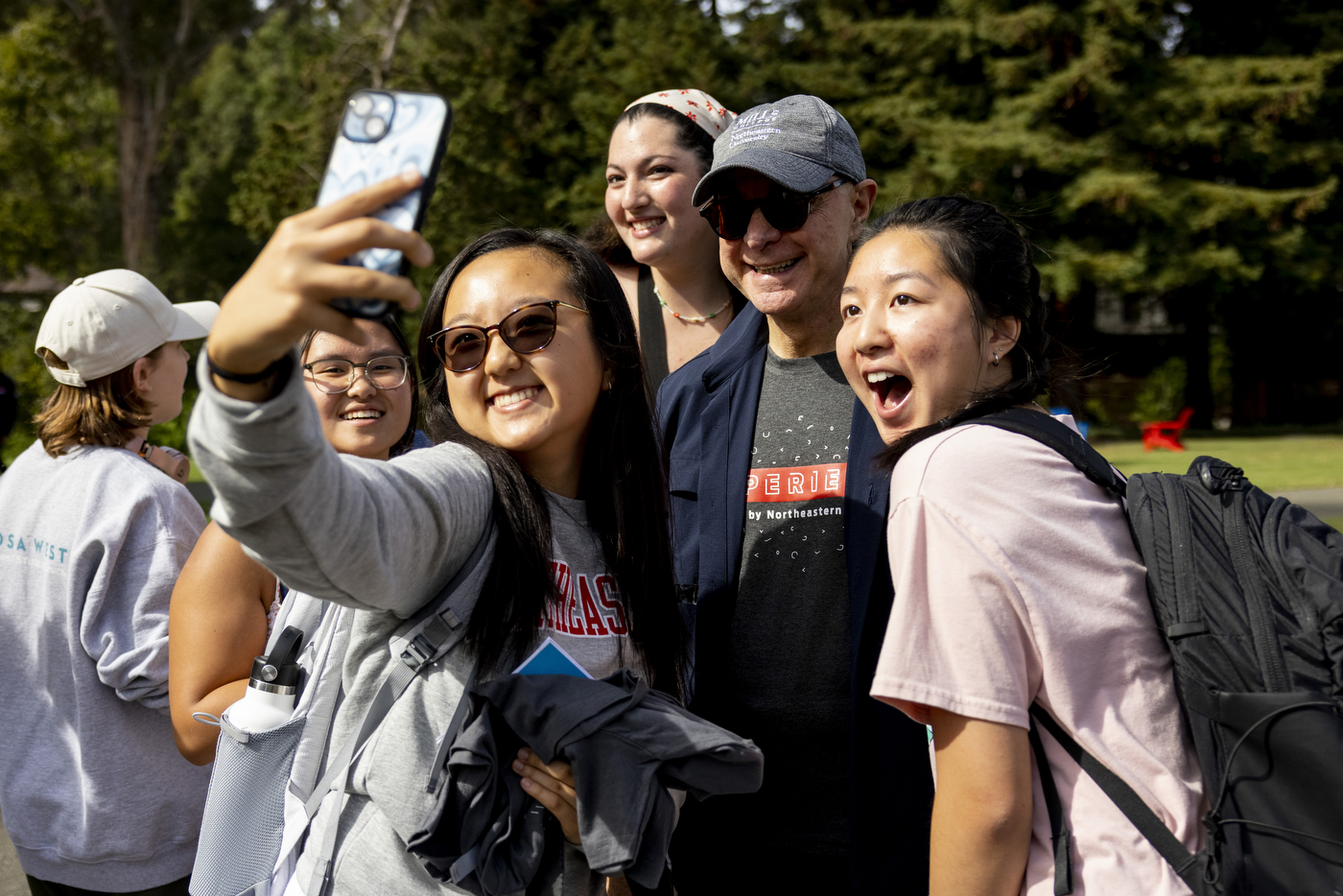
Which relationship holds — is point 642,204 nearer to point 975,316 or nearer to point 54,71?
point 975,316

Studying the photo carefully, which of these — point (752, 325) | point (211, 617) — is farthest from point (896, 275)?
point (211, 617)

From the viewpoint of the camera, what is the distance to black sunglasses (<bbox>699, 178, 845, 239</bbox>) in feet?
8.95

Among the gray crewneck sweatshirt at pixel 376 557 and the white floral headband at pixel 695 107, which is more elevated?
the white floral headband at pixel 695 107

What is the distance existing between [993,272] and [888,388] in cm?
29

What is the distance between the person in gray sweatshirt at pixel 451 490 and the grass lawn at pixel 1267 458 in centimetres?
1156

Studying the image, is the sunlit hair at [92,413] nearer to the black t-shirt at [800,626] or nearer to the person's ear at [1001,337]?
the black t-shirt at [800,626]

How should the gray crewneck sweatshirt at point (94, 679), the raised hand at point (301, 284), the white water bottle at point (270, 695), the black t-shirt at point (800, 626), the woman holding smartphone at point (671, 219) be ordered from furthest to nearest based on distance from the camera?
the woman holding smartphone at point (671, 219)
the gray crewneck sweatshirt at point (94, 679)
the black t-shirt at point (800, 626)
the white water bottle at point (270, 695)
the raised hand at point (301, 284)

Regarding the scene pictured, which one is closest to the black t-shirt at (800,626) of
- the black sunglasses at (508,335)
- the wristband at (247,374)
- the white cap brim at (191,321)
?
the black sunglasses at (508,335)

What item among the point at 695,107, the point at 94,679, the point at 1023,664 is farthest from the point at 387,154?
the point at 695,107

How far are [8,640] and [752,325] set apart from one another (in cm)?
213

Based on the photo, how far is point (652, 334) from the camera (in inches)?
151

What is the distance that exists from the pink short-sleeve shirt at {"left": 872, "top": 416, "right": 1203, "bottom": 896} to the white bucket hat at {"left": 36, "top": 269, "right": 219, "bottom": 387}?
2296 millimetres

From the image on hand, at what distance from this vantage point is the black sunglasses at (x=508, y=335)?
189cm

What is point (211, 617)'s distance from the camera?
223cm
